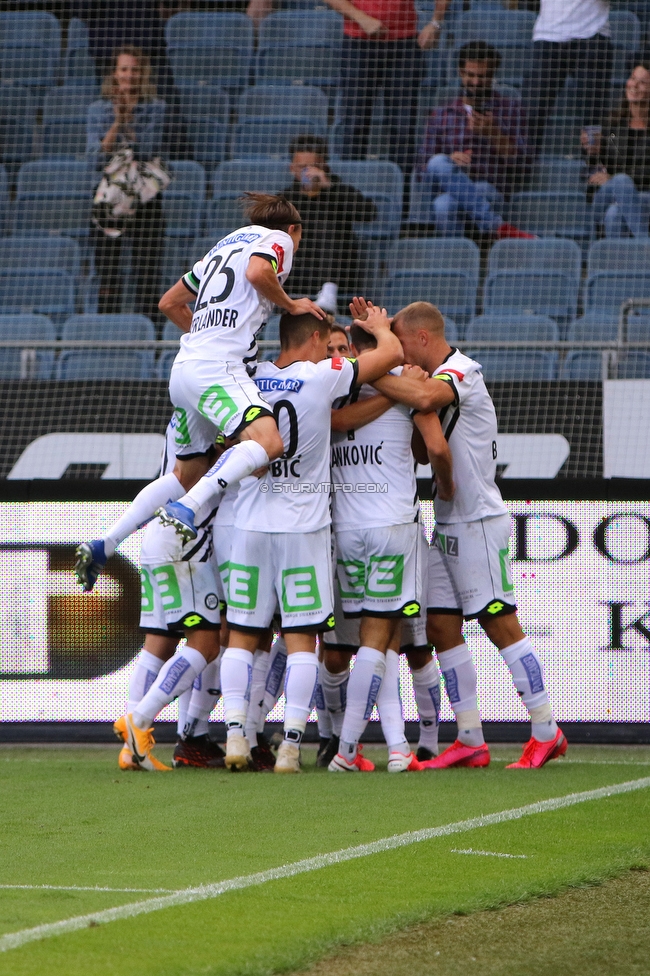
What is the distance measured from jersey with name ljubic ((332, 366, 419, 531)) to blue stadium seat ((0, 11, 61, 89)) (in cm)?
729

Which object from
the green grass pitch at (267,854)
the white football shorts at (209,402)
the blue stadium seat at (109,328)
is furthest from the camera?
the blue stadium seat at (109,328)

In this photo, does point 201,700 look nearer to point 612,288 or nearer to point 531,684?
point 531,684

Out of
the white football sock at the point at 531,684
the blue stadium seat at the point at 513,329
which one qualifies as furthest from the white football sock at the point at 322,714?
the blue stadium seat at the point at 513,329

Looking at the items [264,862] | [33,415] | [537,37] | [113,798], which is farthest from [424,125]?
[264,862]

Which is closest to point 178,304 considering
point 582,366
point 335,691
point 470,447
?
point 470,447

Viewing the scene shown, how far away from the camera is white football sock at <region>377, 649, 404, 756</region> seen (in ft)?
19.0

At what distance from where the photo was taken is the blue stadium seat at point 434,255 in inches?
400

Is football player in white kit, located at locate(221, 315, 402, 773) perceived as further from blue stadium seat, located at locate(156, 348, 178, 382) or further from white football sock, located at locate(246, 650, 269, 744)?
blue stadium seat, located at locate(156, 348, 178, 382)

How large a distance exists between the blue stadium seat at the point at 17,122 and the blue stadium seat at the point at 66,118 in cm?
12

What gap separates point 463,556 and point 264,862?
2.44 metres

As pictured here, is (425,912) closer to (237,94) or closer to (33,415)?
(33,415)

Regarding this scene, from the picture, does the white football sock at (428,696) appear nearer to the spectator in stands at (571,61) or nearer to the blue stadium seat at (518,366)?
the blue stadium seat at (518,366)

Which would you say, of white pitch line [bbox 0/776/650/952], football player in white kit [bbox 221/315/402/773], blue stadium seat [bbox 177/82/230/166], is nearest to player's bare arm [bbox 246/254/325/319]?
football player in white kit [bbox 221/315/402/773]

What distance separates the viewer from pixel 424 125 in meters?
10.9
